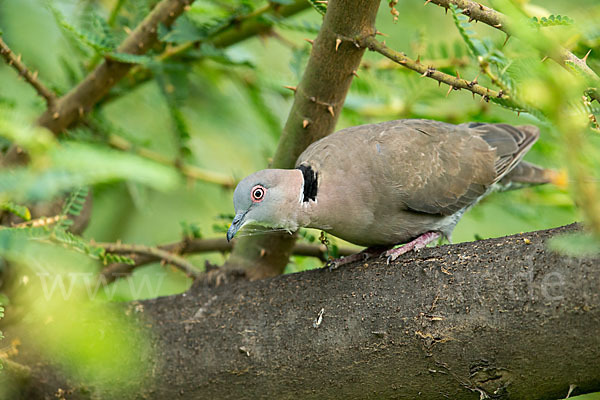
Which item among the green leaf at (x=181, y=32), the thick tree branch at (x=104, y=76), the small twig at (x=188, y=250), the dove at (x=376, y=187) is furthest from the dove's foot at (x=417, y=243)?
the thick tree branch at (x=104, y=76)

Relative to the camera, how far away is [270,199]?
2.97m

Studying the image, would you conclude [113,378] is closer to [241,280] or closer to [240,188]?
[241,280]

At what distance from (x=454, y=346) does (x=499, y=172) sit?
1.62 meters

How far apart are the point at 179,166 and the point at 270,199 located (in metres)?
1.44

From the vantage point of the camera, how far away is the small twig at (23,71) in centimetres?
307

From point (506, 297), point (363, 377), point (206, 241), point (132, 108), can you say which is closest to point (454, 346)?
point (506, 297)

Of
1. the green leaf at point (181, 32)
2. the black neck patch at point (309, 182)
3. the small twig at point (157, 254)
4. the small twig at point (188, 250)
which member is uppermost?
the green leaf at point (181, 32)

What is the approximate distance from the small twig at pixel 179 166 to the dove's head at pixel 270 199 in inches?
52.0

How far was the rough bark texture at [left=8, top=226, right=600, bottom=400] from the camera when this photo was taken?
6.53 ft

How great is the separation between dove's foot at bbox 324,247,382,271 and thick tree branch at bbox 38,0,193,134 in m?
1.72

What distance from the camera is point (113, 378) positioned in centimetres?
284

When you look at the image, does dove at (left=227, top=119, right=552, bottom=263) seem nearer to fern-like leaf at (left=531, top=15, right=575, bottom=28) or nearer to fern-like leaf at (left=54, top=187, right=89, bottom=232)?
fern-like leaf at (left=54, top=187, right=89, bottom=232)

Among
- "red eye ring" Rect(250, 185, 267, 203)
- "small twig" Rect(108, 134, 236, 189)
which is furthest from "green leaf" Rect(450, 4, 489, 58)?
"small twig" Rect(108, 134, 236, 189)

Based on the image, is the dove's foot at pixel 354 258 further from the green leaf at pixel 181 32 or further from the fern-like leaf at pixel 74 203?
the green leaf at pixel 181 32
